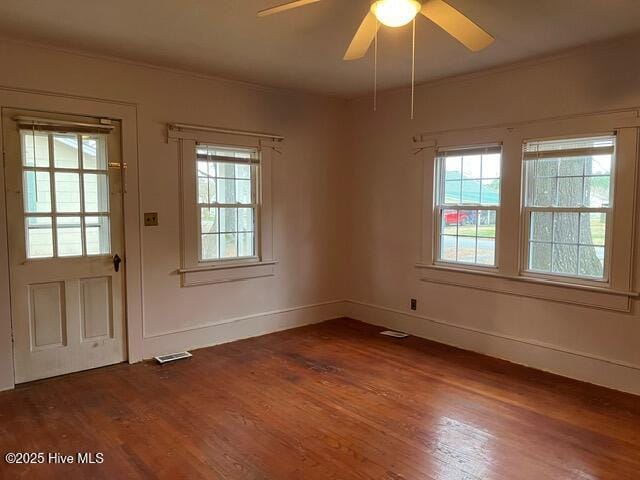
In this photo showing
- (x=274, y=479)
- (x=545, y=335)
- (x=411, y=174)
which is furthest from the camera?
(x=411, y=174)

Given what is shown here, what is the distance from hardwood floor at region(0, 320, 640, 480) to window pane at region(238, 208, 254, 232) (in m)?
1.29

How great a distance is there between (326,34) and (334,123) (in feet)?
7.14

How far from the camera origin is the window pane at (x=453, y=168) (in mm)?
4480

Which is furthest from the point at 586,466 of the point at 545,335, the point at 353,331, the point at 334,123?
the point at 334,123

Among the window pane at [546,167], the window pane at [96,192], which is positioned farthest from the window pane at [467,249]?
the window pane at [96,192]

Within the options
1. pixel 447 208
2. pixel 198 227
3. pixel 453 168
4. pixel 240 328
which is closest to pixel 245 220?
pixel 198 227

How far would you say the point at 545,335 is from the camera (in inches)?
154

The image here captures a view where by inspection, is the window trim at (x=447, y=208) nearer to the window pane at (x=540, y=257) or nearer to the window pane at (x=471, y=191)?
the window pane at (x=471, y=191)

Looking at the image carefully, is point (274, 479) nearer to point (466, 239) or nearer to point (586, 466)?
point (586, 466)

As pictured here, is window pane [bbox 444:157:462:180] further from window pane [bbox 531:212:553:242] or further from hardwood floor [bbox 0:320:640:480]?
hardwood floor [bbox 0:320:640:480]

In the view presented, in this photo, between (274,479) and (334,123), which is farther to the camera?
(334,123)

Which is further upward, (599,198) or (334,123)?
(334,123)

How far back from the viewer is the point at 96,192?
3.82m

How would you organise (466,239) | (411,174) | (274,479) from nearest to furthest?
(274,479) → (466,239) → (411,174)
